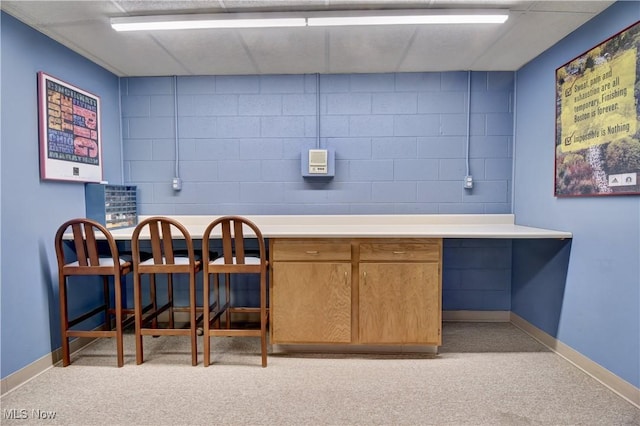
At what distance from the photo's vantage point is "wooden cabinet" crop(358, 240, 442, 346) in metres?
2.29

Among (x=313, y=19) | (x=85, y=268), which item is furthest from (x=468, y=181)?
(x=85, y=268)

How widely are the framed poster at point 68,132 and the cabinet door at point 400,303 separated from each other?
2.41 metres

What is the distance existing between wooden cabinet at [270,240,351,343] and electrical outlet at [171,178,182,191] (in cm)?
141

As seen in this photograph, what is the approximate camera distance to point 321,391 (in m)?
1.92

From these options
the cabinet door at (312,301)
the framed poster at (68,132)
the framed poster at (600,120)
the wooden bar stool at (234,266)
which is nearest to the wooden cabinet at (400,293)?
the cabinet door at (312,301)

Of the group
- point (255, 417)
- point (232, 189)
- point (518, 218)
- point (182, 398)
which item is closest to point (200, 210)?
point (232, 189)

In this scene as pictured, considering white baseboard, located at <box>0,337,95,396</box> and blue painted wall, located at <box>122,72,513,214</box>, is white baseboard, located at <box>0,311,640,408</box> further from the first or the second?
blue painted wall, located at <box>122,72,513,214</box>

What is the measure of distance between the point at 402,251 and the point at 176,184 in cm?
227

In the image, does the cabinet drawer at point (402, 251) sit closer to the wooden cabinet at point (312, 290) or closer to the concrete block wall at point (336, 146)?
the wooden cabinet at point (312, 290)

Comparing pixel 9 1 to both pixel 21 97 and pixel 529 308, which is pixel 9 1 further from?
pixel 529 308

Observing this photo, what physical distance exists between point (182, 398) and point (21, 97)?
2.25 meters

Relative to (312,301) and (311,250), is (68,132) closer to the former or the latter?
(311,250)

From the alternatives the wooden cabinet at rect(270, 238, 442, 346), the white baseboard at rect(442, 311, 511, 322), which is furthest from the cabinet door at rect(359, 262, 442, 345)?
the white baseboard at rect(442, 311, 511, 322)

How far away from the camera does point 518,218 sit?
116 inches
